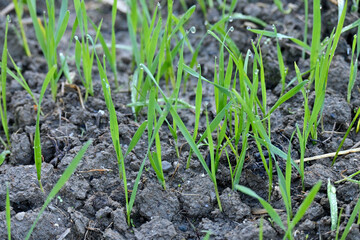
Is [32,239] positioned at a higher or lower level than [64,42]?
lower

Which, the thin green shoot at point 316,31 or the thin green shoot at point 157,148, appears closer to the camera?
the thin green shoot at point 157,148

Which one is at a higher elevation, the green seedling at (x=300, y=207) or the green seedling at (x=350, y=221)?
the green seedling at (x=300, y=207)

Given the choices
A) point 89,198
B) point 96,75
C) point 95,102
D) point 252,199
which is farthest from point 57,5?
point 252,199

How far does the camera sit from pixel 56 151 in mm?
1851

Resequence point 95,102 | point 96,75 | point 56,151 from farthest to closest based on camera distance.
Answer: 1. point 96,75
2. point 95,102
3. point 56,151

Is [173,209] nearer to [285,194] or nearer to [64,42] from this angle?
[285,194]

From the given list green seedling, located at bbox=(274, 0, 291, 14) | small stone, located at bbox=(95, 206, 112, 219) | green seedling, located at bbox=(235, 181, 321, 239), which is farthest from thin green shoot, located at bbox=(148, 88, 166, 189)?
green seedling, located at bbox=(274, 0, 291, 14)

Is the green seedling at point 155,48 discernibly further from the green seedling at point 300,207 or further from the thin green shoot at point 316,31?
the green seedling at point 300,207

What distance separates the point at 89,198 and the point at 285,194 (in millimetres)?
642

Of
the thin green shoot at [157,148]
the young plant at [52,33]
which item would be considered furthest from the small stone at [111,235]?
the young plant at [52,33]

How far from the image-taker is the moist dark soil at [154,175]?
153 centimetres

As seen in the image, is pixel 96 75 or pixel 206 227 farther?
pixel 96 75

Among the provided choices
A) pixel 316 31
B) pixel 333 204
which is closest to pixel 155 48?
pixel 316 31

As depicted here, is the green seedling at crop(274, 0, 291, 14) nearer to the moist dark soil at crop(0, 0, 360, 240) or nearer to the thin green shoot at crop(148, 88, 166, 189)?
the moist dark soil at crop(0, 0, 360, 240)
